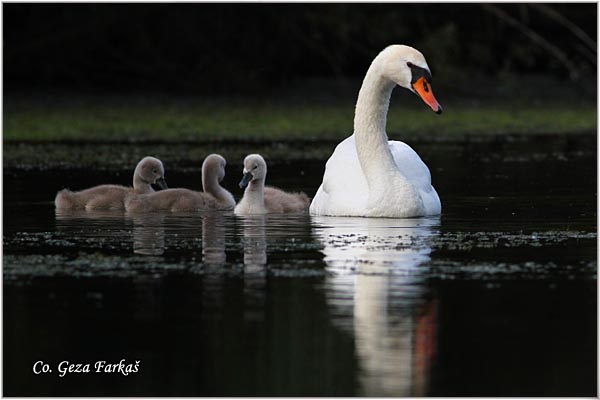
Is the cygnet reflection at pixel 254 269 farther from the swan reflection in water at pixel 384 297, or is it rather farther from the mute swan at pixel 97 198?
the mute swan at pixel 97 198

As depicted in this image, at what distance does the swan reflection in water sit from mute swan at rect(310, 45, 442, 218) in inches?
13.0

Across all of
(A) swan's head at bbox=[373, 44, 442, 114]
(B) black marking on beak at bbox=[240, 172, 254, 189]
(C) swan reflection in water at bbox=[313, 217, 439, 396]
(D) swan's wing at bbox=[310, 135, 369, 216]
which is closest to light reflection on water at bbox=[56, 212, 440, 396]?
(C) swan reflection in water at bbox=[313, 217, 439, 396]

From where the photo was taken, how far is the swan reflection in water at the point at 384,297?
5750mm

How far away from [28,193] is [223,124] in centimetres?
818

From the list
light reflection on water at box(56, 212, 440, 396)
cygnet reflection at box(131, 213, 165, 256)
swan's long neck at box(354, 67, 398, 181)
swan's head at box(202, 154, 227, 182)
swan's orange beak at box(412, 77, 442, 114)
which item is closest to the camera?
light reflection on water at box(56, 212, 440, 396)

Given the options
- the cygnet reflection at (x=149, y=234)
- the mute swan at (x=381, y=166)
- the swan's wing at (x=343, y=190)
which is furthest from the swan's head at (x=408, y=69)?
the cygnet reflection at (x=149, y=234)

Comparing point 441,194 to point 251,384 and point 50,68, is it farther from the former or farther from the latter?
point 50,68

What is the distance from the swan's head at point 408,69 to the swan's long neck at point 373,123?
0.43 feet

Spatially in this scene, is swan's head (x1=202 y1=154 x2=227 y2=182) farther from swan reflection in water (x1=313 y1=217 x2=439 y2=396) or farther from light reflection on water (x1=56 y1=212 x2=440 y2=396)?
swan reflection in water (x1=313 y1=217 x2=439 y2=396)

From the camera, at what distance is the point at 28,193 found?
1259 cm

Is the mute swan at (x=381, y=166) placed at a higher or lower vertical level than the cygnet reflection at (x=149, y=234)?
higher

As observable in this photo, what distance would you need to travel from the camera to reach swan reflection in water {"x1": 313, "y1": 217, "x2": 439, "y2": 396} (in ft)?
18.9

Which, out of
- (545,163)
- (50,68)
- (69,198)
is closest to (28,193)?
(69,198)

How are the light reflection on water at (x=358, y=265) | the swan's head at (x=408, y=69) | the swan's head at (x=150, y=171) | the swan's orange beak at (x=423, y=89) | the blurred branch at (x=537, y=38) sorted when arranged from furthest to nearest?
1. the blurred branch at (x=537, y=38)
2. the swan's head at (x=150, y=171)
3. the swan's head at (x=408, y=69)
4. the swan's orange beak at (x=423, y=89)
5. the light reflection on water at (x=358, y=265)
